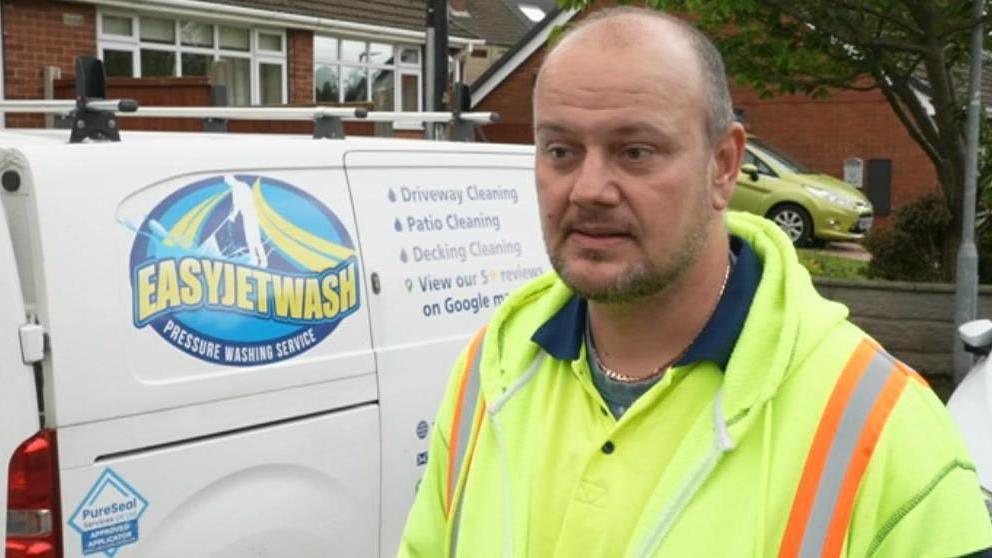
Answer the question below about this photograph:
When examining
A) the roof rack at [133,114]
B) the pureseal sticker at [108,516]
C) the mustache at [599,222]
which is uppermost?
the roof rack at [133,114]

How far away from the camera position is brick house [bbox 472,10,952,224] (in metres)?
24.3

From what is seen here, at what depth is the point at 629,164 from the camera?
1.69 meters

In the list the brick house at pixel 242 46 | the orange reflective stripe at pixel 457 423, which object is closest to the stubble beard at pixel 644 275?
the orange reflective stripe at pixel 457 423

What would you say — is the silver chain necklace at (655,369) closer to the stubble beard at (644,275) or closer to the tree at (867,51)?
the stubble beard at (644,275)

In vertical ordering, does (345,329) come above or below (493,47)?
below

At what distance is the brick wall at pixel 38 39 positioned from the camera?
49.3ft

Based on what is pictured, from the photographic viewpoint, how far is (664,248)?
1706 millimetres

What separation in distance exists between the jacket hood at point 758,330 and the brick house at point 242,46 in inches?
467

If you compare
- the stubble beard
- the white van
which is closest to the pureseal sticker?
the white van

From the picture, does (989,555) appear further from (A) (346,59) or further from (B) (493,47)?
(B) (493,47)

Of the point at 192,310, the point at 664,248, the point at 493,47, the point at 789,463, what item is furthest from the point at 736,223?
the point at 493,47

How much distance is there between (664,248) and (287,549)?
2.36 meters

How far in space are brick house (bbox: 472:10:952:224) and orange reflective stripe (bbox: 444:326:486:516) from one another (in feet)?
69.7

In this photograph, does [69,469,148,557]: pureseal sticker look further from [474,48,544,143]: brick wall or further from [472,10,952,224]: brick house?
[474,48,544,143]: brick wall
